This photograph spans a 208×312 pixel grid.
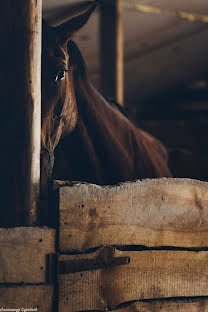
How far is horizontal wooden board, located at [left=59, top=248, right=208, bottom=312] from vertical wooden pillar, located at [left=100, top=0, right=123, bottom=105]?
6.67ft

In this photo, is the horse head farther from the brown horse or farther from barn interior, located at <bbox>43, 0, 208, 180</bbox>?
barn interior, located at <bbox>43, 0, 208, 180</bbox>

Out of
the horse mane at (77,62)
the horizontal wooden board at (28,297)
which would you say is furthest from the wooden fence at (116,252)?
the horse mane at (77,62)

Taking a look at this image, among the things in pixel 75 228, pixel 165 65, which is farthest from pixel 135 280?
pixel 165 65

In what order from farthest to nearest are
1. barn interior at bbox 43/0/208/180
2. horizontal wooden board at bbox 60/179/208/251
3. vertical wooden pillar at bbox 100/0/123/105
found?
barn interior at bbox 43/0/208/180 < vertical wooden pillar at bbox 100/0/123/105 < horizontal wooden board at bbox 60/179/208/251

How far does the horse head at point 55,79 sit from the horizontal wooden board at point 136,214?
264 millimetres

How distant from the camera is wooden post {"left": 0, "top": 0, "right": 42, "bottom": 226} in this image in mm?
1362

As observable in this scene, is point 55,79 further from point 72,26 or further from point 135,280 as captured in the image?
point 135,280

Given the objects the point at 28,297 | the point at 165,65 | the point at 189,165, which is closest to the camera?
the point at 28,297

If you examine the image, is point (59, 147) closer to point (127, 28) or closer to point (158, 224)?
point (158, 224)

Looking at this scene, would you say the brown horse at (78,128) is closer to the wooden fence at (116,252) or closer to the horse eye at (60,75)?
the horse eye at (60,75)

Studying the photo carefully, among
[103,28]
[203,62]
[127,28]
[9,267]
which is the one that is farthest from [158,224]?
[203,62]

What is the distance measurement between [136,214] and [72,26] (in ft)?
2.21

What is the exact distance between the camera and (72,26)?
165cm

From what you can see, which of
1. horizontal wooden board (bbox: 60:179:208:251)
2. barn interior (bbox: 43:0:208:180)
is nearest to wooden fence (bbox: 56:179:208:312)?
horizontal wooden board (bbox: 60:179:208:251)
